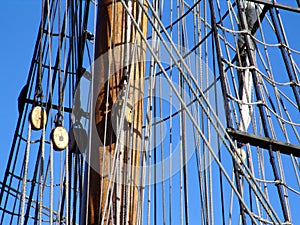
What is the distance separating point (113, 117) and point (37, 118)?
0.85 m

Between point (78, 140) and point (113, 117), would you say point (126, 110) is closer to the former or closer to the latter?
point (113, 117)

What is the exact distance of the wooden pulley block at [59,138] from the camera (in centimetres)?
499

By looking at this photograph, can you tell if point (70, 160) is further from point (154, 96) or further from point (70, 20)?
point (70, 20)

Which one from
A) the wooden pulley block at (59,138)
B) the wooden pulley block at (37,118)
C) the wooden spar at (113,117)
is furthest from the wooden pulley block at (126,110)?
the wooden pulley block at (37,118)

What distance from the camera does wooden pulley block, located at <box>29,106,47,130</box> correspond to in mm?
5372

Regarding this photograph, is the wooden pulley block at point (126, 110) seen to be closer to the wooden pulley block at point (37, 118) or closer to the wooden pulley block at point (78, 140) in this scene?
the wooden pulley block at point (78, 140)

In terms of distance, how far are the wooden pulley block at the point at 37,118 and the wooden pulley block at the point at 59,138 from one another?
0.32 metres

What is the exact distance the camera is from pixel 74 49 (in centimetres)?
578

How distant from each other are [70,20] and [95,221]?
2.00 m

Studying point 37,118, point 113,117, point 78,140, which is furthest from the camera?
point 37,118

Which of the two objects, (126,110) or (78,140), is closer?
(126,110)

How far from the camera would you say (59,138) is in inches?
198

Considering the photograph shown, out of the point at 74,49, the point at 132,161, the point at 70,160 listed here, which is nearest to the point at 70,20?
the point at 74,49

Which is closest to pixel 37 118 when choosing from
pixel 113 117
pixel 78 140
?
pixel 78 140
